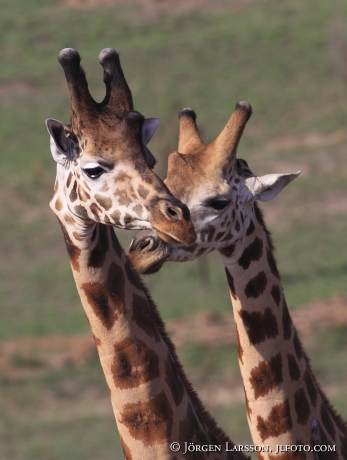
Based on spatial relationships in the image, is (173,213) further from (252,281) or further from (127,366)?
(252,281)

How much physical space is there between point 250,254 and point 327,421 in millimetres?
1435

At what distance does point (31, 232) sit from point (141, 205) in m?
30.1

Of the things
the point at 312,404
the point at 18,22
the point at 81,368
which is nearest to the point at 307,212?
the point at 81,368

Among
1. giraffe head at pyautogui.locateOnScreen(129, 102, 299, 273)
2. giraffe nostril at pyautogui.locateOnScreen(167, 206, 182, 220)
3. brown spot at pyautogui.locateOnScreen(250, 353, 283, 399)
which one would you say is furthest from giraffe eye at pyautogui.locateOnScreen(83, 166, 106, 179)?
brown spot at pyautogui.locateOnScreen(250, 353, 283, 399)

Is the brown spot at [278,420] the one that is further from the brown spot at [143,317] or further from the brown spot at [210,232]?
the brown spot at [143,317]

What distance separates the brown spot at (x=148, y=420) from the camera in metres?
8.30

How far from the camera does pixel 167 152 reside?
3372 centimetres

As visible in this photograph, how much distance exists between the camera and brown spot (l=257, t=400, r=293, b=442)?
9508 mm

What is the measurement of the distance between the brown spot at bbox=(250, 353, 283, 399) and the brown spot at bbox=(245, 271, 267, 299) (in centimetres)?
50

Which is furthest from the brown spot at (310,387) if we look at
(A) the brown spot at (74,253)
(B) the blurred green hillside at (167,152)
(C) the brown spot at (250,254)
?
(B) the blurred green hillside at (167,152)

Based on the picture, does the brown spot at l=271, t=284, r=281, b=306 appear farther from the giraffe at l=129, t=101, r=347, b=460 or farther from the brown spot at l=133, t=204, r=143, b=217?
the brown spot at l=133, t=204, r=143, b=217

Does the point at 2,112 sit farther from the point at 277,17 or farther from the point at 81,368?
the point at 81,368

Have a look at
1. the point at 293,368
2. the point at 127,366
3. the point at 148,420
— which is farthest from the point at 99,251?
the point at 293,368

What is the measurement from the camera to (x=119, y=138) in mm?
7992
